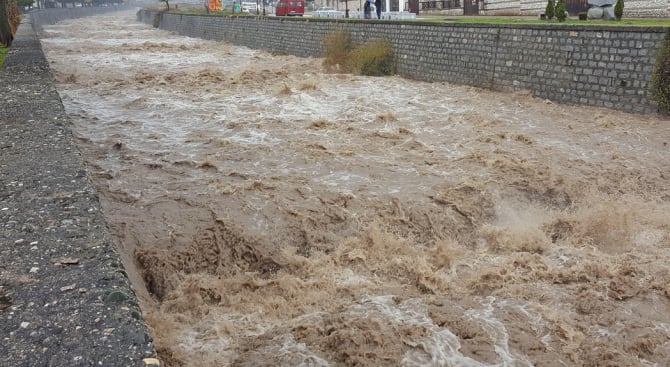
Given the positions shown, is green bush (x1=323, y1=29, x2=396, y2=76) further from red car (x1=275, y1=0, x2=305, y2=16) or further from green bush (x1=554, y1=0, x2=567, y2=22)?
red car (x1=275, y1=0, x2=305, y2=16)

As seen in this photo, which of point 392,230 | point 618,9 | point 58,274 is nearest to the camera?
point 58,274

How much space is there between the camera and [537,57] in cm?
1270

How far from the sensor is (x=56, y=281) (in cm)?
298

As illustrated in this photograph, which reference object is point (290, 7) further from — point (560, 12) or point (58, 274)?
point (58, 274)

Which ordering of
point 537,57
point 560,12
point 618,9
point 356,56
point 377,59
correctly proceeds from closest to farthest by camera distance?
point 537,57, point 618,9, point 560,12, point 377,59, point 356,56

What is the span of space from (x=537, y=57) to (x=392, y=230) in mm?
7932

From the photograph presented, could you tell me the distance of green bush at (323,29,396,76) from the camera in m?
17.0

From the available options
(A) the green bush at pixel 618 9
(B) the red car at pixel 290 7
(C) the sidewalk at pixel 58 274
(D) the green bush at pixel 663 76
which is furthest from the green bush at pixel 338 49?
(C) the sidewalk at pixel 58 274

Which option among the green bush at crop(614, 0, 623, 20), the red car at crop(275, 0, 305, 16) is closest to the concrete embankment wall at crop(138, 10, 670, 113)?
the green bush at crop(614, 0, 623, 20)

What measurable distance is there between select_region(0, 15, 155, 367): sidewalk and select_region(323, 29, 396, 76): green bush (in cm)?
1274

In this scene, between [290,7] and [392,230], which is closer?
[392,230]

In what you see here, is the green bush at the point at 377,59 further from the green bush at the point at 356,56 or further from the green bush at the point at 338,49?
the green bush at the point at 338,49

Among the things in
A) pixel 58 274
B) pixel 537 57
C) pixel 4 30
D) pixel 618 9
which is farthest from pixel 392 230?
pixel 4 30

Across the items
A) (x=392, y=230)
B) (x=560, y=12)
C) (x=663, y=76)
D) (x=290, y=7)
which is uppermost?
(x=290, y=7)
